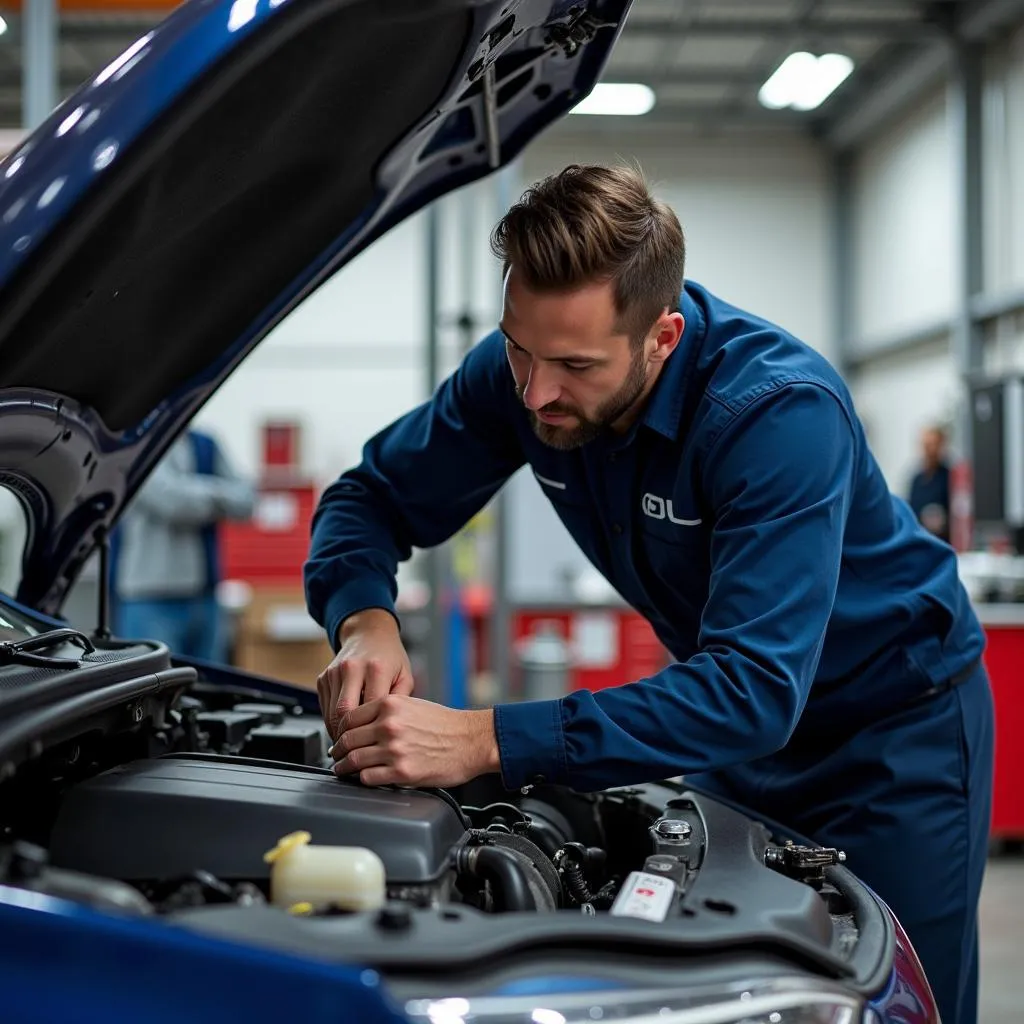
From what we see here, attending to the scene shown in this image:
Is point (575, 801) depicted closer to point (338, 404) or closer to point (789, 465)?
point (789, 465)

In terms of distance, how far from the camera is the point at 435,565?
4211 mm

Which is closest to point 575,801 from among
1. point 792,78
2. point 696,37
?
point 696,37

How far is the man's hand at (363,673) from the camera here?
4.33ft

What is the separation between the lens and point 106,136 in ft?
3.36

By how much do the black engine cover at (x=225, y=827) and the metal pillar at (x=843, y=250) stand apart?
1049 centimetres

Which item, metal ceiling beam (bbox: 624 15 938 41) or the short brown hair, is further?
metal ceiling beam (bbox: 624 15 938 41)

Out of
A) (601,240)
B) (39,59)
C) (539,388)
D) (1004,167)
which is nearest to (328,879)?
(539,388)

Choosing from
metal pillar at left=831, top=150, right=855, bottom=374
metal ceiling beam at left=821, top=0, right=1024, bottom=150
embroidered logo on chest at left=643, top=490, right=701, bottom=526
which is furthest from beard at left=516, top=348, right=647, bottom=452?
metal pillar at left=831, top=150, right=855, bottom=374

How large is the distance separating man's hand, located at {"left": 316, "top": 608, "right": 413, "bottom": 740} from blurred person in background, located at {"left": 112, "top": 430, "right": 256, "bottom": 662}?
2.88m

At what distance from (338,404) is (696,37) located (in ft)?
14.6

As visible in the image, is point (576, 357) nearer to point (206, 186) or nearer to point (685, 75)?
point (206, 186)

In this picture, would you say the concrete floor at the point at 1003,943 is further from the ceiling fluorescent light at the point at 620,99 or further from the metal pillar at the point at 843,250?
the metal pillar at the point at 843,250

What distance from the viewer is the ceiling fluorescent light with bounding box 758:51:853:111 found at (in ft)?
29.0

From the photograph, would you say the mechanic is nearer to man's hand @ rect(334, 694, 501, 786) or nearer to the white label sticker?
man's hand @ rect(334, 694, 501, 786)
